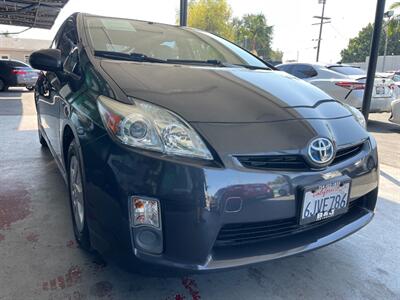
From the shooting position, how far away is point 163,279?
1.83m

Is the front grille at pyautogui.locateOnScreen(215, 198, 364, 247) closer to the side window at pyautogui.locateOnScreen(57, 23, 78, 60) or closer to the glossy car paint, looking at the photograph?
the side window at pyautogui.locateOnScreen(57, 23, 78, 60)

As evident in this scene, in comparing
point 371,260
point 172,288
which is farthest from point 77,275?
point 371,260

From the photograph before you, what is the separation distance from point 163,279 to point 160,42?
1618 millimetres

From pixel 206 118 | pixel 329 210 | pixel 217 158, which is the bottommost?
pixel 329 210

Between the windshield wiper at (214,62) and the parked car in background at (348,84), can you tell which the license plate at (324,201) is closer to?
the windshield wiper at (214,62)

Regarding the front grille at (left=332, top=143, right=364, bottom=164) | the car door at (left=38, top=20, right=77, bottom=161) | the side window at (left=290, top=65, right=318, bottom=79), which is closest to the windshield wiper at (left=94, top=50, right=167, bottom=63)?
the car door at (left=38, top=20, right=77, bottom=161)

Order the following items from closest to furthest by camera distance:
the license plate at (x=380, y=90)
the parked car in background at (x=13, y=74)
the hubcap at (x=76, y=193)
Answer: the hubcap at (x=76, y=193) → the license plate at (x=380, y=90) → the parked car in background at (x=13, y=74)

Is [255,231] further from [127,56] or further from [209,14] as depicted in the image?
[209,14]

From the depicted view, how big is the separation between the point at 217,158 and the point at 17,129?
5125 millimetres

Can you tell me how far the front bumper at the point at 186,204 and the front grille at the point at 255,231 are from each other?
0.07 ft

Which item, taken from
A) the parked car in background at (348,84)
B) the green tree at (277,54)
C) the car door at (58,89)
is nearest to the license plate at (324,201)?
the car door at (58,89)

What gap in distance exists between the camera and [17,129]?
5.65 m

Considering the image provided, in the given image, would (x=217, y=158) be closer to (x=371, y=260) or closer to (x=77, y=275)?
(x=77, y=275)

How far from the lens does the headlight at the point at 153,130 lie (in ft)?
4.78
